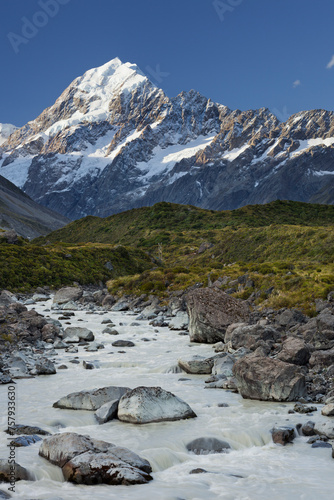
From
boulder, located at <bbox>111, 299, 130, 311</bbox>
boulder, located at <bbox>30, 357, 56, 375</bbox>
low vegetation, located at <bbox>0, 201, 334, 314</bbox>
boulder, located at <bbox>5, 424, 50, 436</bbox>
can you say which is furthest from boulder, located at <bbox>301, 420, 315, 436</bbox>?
boulder, located at <bbox>111, 299, 130, 311</bbox>

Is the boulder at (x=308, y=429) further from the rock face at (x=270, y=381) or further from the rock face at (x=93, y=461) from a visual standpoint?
the rock face at (x=93, y=461)

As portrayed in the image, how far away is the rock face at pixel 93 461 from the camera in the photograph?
11766 mm

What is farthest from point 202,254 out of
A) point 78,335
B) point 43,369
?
point 43,369

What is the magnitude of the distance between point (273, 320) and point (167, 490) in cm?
2416

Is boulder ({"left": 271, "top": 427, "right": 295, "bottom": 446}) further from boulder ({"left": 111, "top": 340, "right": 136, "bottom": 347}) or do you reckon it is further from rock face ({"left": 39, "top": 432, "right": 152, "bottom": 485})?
boulder ({"left": 111, "top": 340, "right": 136, "bottom": 347})

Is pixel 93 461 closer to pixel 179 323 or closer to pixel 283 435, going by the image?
pixel 283 435

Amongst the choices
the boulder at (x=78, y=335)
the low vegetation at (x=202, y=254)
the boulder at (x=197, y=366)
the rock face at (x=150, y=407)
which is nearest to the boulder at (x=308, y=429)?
the rock face at (x=150, y=407)

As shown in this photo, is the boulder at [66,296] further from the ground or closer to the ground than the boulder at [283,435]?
further from the ground

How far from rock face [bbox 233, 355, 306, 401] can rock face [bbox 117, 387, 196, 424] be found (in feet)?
10.8

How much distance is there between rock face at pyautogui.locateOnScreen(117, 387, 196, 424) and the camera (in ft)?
53.4

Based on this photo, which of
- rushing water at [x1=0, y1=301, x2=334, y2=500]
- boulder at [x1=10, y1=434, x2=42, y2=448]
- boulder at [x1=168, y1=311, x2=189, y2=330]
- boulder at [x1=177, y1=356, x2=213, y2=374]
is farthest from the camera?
boulder at [x1=168, y1=311, x2=189, y2=330]

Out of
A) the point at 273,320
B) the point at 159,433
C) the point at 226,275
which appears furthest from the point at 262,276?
the point at 159,433

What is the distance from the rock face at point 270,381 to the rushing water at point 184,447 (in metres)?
0.50

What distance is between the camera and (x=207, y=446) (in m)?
14.4
